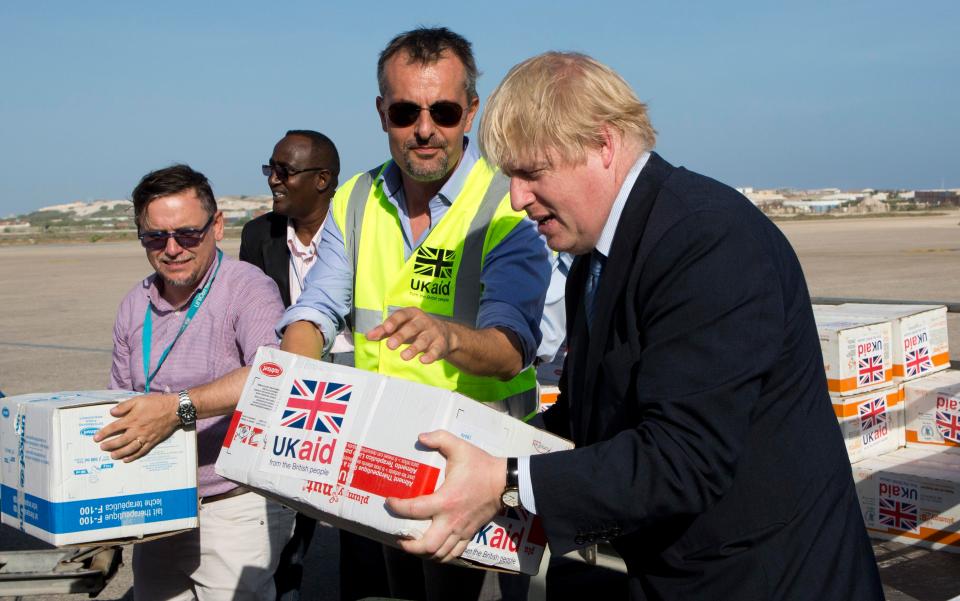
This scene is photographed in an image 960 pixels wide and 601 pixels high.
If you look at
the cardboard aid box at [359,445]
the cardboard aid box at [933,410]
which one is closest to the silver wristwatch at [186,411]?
the cardboard aid box at [359,445]

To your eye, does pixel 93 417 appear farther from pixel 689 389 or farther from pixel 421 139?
pixel 689 389

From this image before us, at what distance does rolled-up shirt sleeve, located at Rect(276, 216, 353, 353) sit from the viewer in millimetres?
3020

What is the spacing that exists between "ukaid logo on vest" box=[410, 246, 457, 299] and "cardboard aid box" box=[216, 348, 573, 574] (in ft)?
2.77

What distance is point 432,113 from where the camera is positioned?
300 cm

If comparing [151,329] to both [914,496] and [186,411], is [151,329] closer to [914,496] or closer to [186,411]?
[186,411]

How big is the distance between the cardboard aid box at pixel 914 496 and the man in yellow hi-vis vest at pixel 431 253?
3.03 m

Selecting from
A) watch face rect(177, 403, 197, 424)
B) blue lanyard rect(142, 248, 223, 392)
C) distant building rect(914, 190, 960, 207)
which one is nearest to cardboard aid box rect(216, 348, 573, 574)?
watch face rect(177, 403, 197, 424)

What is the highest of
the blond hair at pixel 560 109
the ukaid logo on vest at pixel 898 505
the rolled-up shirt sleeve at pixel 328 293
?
the blond hair at pixel 560 109

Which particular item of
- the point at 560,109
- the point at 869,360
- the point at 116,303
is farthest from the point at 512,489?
the point at 116,303

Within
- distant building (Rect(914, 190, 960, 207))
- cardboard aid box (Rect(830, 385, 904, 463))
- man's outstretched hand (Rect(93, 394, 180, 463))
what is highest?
distant building (Rect(914, 190, 960, 207))

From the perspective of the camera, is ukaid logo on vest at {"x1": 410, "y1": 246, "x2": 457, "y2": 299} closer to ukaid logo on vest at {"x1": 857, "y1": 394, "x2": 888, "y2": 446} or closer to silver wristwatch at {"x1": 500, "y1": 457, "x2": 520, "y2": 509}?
silver wristwatch at {"x1": 500, "y1": 457, "x2": 520, "y2": 509}

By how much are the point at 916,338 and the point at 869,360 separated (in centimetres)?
45

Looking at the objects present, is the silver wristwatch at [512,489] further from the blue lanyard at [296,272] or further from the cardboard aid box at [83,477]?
the blue lanyard at [296,272]

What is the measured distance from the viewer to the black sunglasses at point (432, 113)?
3.00m
